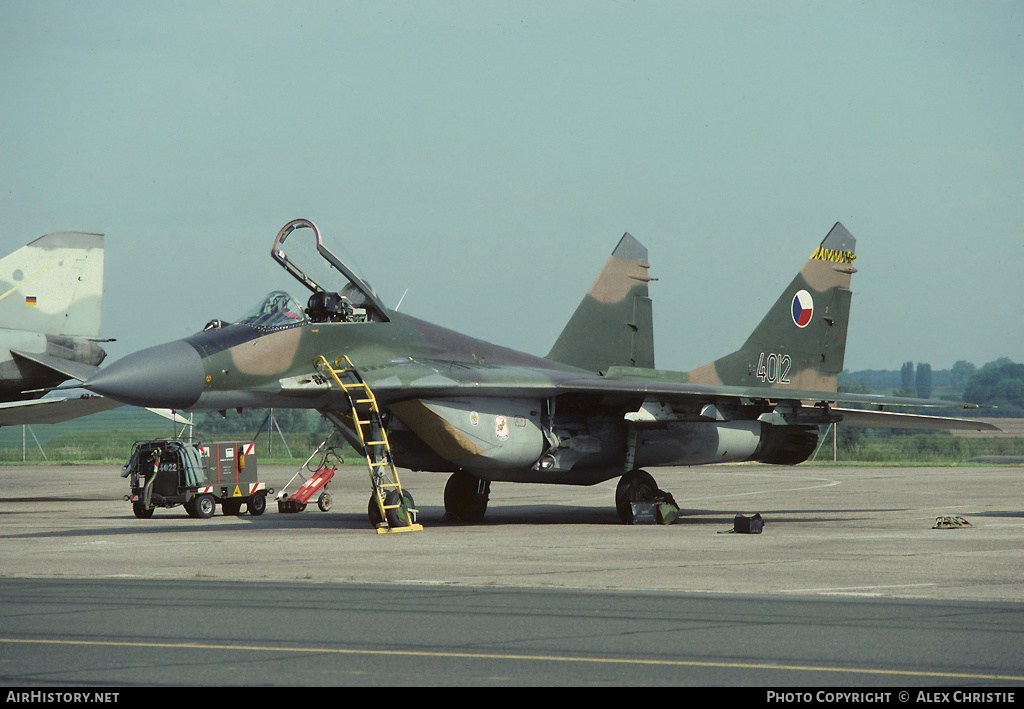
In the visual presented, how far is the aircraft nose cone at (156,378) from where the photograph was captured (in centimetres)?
1402

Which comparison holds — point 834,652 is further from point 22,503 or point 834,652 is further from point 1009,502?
point 22,503

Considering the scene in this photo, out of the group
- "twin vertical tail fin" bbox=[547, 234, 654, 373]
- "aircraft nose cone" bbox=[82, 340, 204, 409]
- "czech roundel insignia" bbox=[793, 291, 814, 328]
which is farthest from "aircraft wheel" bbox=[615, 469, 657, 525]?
"aircraft nose cone" bbox=[82, 340, 204, 409]

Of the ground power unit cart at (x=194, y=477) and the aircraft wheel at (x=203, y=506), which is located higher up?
the ground power unit cart at (x=194, y=477)

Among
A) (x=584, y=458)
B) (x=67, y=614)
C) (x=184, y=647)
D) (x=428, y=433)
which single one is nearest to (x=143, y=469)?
(x=428, y=433)

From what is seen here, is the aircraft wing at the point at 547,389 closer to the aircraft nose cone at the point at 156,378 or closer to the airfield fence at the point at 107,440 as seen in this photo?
the aircraft nose cone at the point at 156,378

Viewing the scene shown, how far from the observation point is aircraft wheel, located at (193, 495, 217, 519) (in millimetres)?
20641

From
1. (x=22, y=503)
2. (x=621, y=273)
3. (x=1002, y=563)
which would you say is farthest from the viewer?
(x=22, y=503)

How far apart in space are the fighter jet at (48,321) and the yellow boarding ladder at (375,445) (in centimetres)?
916

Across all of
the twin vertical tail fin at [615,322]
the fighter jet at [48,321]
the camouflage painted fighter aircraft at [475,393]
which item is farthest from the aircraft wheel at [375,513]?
the fighter jet at [48,321]

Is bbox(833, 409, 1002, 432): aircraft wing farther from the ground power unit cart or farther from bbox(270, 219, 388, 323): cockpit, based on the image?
the ground power unit cart

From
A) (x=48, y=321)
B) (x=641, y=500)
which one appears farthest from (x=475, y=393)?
(x=48, y=321)
